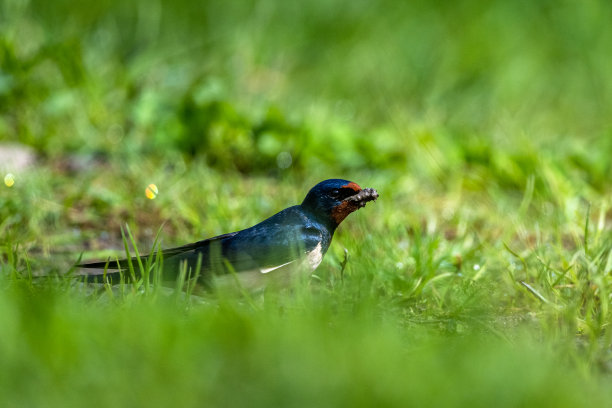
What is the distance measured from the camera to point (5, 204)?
3.58 m

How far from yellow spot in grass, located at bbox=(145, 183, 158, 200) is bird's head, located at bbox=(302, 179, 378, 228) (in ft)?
4.71

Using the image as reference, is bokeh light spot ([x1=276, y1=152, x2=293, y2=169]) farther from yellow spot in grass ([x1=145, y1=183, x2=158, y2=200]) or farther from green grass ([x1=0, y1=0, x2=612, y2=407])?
yellow spot in grass ([x1=145, y1=183, x2=158, y2=200])

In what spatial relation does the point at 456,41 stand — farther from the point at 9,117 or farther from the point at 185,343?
the point at 185,343

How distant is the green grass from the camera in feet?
5.93

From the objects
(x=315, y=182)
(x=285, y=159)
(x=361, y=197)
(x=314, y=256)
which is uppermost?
(x=285, y=159)

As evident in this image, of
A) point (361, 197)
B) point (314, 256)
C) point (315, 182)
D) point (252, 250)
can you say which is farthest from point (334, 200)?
point (315, 182)

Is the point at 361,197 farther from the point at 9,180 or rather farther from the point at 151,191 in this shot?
the point at 9,180

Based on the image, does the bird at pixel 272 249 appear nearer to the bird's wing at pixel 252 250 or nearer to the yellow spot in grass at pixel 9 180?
the bird's wing at pixel 252 250

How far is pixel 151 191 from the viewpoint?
12.9ft

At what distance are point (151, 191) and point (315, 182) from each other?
3.02ft

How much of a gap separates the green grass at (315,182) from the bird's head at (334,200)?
0.72 feet

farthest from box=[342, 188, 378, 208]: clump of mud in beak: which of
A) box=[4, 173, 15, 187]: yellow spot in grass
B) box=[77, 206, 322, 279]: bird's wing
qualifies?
box=[4, 173, 15, 187]: yellow spot in grass

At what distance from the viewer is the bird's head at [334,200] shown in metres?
2.64

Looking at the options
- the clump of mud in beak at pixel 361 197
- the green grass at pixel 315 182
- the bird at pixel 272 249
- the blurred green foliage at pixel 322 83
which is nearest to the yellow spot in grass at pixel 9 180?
the green grass at pixel 315 182
